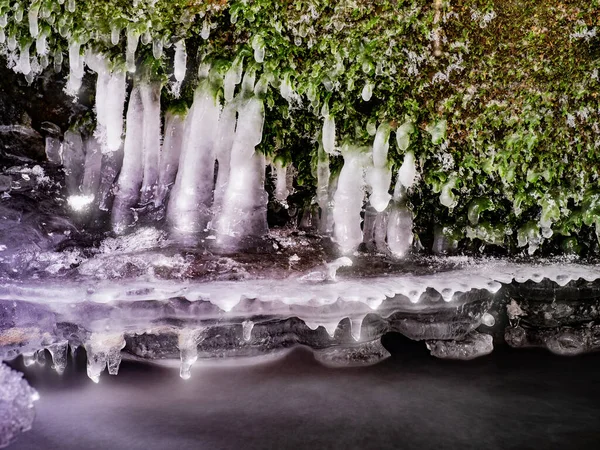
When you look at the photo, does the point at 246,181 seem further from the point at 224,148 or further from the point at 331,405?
the point at 331,405

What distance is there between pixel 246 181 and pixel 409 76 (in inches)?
53.3

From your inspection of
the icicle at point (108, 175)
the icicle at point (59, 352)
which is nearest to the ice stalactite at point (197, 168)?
the icicle at point (108, 175)

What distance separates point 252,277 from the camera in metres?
3.16

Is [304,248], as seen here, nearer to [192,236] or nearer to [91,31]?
[192,236]

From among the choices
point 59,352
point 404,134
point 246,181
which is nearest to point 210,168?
point 246,181

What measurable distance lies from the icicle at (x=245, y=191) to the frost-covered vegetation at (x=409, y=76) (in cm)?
29

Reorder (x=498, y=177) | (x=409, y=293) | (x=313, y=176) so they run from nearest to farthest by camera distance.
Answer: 1. (x=409, y=293)
2. (x=498, y=177)
3. (x=313, y=176)

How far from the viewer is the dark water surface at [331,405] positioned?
3025mm

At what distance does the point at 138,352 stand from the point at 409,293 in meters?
2.16

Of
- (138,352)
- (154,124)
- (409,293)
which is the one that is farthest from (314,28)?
(138,352)

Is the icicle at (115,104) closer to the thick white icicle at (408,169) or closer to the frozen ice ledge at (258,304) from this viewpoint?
the frozen ice ledge at (258,304)

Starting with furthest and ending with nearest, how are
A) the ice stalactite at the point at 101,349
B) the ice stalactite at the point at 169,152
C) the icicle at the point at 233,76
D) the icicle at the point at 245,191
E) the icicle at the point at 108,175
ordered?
1. the icicle at the point at 108,175
2. the ice stalactite at the point at 169,152
3. the icicle at the point at 245,191
4. the icicle at the point at 233,76
5. the ice stalactite at the point at 101,349

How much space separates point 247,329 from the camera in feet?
11.0

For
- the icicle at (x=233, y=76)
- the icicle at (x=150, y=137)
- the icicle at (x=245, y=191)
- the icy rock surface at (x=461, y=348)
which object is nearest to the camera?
the icicle at (x=233, y=76)
